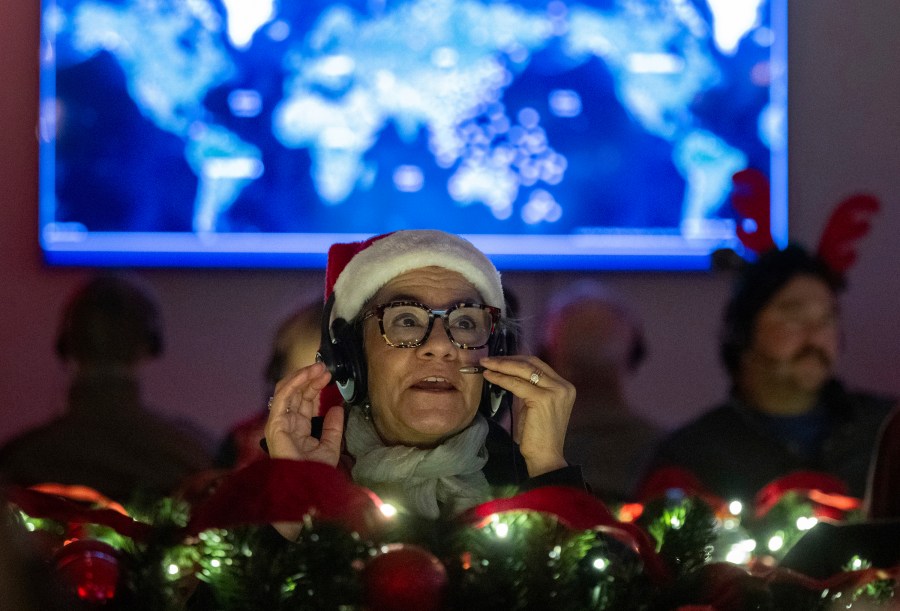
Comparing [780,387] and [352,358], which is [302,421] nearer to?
[352,358]

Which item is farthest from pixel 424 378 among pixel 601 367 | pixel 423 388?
pixel 601 367

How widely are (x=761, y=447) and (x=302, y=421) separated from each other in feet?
6.13

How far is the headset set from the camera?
1.81 m

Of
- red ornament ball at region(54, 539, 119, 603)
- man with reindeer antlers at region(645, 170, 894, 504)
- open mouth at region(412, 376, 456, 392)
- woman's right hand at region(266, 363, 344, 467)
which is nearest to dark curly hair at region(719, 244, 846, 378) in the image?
man with reindeer antlers at region(645, 170, 894, 504)

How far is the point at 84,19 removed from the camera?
3.62m

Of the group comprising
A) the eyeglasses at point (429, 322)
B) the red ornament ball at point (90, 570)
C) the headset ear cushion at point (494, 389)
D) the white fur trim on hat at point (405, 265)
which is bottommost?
the red ornament ball at point (90, 570)

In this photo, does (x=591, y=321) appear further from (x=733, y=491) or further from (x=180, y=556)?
(x=180, y=556)

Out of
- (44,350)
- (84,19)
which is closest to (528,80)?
(84,19)

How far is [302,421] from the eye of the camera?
166 centimetres

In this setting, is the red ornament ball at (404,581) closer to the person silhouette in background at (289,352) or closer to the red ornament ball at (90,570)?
the red ornament ball at (90,570)

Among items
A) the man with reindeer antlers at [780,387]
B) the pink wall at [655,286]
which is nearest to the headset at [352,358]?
the man with reindeer antlers at [780,387]

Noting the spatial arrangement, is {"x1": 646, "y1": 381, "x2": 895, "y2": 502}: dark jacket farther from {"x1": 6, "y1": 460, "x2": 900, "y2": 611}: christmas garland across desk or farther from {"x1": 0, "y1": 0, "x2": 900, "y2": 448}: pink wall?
{"x1": 6, "y1": 460, "x2": 900, "y2": 611}: christmas garland across desk

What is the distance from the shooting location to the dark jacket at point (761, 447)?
3070 mm

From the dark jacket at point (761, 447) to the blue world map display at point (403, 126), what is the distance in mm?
795
